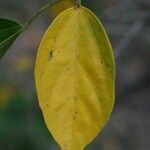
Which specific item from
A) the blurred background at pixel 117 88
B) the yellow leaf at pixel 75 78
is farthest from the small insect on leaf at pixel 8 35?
the blurred background at pixel 117 88

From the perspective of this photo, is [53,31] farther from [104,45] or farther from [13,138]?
[13,138]

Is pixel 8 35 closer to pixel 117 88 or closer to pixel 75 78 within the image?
pixel 75 78

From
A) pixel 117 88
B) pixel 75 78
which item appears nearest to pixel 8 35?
pixel 75 78

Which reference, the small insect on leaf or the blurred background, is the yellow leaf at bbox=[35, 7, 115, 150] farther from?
the blurred background

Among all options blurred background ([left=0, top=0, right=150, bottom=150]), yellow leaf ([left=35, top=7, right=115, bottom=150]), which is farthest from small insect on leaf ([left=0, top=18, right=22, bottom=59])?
blurred background ([left=0, top=0, right=150, bottom=150])

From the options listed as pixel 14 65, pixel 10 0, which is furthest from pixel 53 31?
pixel 14 65

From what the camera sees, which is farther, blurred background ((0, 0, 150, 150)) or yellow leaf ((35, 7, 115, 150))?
blurred background ((0, 0, 150, 150))
